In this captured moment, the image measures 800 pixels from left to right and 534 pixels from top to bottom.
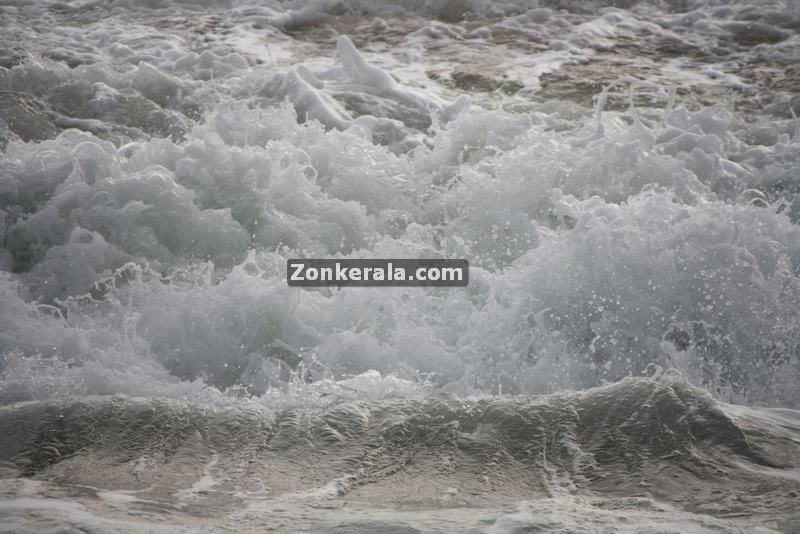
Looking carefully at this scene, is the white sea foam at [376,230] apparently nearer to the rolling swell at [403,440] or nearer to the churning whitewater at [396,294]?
the churning whitewater at [396,294]

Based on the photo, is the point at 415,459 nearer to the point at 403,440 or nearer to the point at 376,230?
the point at 403,440

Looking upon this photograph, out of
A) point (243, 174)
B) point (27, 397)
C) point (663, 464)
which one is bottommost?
point (27, 397)

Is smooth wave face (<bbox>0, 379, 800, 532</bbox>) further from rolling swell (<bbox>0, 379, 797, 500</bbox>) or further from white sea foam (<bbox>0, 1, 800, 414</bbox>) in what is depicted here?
white sea foam (<bbox>0, 1, 800, 414</bbox>)

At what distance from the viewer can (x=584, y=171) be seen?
4.81 meters

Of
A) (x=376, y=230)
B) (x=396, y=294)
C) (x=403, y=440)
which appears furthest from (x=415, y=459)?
(x=376, y=230)

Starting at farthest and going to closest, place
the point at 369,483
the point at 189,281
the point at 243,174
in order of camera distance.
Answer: the point at 243,174, the point at 189,281, the point at 369,483

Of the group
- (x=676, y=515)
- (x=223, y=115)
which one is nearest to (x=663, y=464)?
(x=676, y=515)

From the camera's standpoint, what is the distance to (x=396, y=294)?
12.9ft

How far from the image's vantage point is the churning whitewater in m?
2.38

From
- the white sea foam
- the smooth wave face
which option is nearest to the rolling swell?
the smooth wave face

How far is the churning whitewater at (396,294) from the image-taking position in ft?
7.80

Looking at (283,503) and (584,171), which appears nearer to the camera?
(283,503)

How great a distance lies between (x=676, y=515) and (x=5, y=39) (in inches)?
272

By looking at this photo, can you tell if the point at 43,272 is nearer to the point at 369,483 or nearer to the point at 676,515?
the point at 369,483
